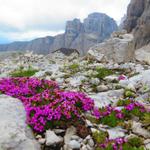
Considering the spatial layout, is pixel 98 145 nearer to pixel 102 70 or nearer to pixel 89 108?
pixel 89 108

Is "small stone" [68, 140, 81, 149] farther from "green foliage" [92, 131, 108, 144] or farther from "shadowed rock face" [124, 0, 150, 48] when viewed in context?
"shadowed rock face" [124, 0, 150, 48]

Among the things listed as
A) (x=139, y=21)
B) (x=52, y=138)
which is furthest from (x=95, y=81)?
(x=139, y=21)

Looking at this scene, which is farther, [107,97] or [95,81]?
[95,81]

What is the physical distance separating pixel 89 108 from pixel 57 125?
1540mm

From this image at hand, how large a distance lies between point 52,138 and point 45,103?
201 cm

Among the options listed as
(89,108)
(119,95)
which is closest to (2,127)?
(89,108)

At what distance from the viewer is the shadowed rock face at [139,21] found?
260 ft

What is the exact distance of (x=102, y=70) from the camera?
776 inches

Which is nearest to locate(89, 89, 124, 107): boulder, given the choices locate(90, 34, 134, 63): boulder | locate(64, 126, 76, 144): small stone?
locate(64, 126, 76, 144): small stone

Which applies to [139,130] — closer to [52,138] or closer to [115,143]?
[115,143]

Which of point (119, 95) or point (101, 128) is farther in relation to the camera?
point (119, 95)

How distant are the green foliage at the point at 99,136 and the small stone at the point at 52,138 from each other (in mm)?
863

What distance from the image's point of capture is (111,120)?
10.6m

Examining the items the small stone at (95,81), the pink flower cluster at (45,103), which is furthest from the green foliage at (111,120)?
the small stone at (95,81)
